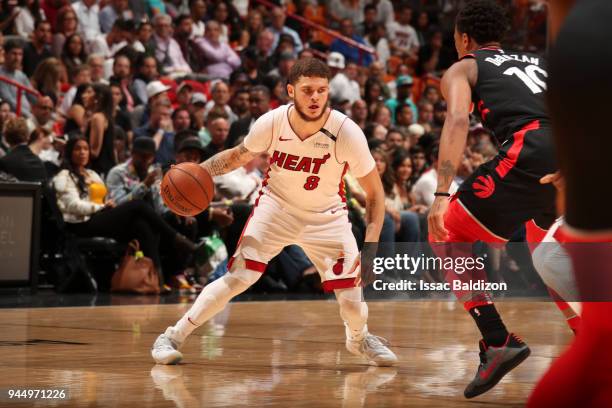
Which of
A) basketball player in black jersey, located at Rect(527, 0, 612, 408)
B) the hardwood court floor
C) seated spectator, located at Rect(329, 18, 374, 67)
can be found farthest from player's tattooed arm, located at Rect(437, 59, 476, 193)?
seated spectator, located at Rect(329, 18, 374, 67)

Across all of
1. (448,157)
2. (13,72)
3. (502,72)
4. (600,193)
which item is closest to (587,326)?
(600,193)

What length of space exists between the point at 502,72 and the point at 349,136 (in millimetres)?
1170

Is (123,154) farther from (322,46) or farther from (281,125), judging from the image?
(322,46)

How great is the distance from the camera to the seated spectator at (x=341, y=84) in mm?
16156

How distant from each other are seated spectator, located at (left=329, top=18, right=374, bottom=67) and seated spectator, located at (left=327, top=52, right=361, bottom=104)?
247 centimetres

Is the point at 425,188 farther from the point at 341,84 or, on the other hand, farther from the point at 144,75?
the point at 144,75

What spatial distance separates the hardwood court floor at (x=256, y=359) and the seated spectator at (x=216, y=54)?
22.7 ft

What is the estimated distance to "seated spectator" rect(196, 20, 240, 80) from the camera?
15.9m

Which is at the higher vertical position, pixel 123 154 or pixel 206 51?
pixel 206 51

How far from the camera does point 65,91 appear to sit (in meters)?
13.3

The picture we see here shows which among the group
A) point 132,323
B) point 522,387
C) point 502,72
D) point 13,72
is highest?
point 502,72

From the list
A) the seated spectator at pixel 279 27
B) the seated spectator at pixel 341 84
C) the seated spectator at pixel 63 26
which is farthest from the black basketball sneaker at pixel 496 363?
the seated spectator at pixel 279 27

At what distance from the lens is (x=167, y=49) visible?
1545cm

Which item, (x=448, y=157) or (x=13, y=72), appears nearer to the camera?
(x=448, y=157)
